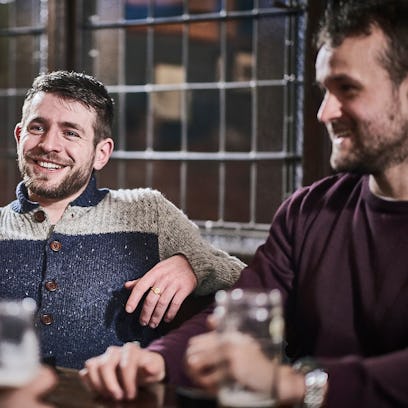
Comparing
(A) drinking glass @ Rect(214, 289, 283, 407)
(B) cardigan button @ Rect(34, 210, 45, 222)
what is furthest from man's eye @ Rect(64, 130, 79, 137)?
(A) drinking glass @ Rect(214, 289, 283, 407)

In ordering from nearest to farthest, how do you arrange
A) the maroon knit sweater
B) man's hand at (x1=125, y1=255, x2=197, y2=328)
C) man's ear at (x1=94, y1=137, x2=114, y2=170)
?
the maroon knit sweater
man's hand at (x1=125, y1=255, x2=197, y2=328)
man's ear at (x1=94, y1=137, x2=114, y2=170)

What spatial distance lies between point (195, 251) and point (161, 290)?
197 mm

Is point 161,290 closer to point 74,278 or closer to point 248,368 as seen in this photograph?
point 74,278

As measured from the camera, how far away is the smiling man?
223 centimetres

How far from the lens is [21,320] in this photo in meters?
1.16

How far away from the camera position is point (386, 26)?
5.98ft

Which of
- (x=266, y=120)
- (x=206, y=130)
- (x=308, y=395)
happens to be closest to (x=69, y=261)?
(x=308, y=395)

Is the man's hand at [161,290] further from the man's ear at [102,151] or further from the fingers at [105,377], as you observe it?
the fingers at [105,377]

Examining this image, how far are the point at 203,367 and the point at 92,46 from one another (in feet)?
9.80

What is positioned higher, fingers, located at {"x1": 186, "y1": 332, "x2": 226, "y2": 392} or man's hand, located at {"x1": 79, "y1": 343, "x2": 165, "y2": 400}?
fingers, located at {"x1": 186, "y1": 332, "x2": 226, "y2": 392}

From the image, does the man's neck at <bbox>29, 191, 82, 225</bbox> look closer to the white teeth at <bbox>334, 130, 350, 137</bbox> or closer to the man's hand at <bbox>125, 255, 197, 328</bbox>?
the man's hand at <bbox>125, 255, 197, 328</bbox>

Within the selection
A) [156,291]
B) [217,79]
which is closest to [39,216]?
[156,291]

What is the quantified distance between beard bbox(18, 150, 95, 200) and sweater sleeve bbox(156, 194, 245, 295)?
24 centimetres

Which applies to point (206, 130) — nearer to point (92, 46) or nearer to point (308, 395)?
point (92, 46)
